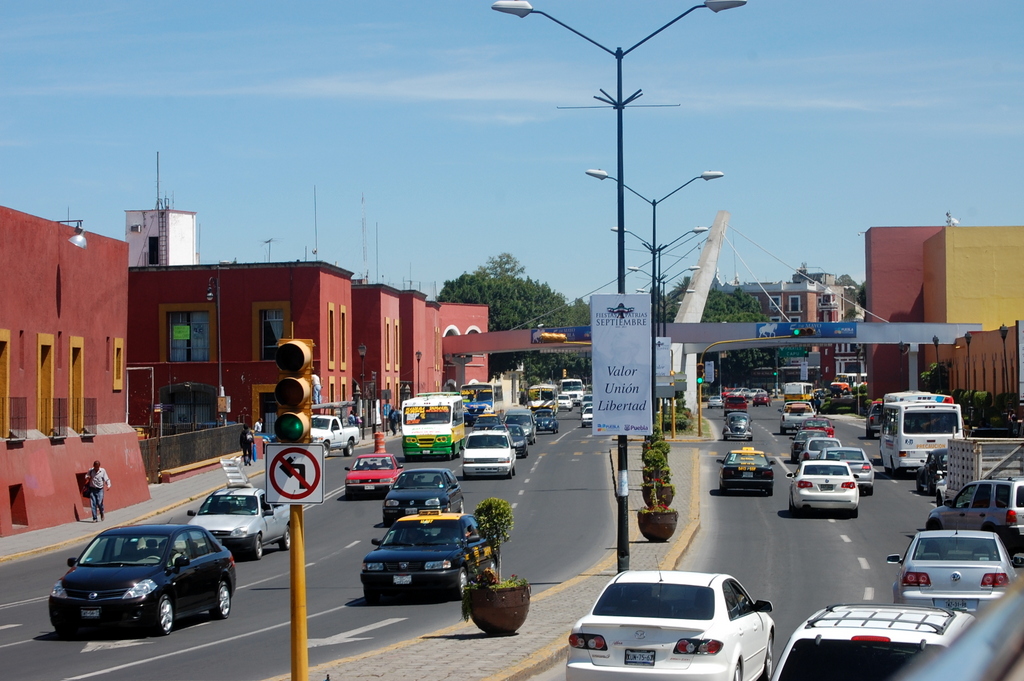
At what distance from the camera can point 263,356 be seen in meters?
68.1

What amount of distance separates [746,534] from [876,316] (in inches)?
2685

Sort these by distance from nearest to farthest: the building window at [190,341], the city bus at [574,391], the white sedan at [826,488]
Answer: the white sedan at [826,488]
the building window at [190,341]
the city bus at [574,391]

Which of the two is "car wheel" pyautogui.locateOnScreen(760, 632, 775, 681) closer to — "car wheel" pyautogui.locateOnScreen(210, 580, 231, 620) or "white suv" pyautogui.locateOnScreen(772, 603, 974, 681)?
"white suv" pyautogui.locateOnScreen(772, 603, 974, 681)

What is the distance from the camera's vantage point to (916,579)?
14867mm

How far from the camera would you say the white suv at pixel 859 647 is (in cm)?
790

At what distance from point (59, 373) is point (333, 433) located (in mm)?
20699

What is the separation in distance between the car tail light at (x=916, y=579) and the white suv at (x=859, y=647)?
6.82 meters

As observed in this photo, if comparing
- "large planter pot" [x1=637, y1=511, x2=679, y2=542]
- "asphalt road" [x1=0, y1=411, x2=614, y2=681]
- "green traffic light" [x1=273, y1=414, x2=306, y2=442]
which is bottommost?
"asphalt road" [x1=0, y1=411, x2=614, y2=681]

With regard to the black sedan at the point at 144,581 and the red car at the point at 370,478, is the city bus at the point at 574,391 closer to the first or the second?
the red car at the point at 370,478

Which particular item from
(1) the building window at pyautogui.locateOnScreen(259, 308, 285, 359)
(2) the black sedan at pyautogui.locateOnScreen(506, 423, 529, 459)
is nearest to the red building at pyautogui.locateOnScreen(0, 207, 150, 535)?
(2) the black sedan at pyautogui.locateOnScreen(506, 423, 529, 459)

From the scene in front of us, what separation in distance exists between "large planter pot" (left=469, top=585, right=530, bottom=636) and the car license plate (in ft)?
14.3

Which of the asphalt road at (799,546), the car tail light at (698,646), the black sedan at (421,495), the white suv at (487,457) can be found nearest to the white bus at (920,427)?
the asphalt road at (799,546)

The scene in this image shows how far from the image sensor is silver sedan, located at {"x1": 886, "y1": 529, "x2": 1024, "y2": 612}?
14578 mm

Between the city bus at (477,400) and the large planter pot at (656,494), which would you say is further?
the city bus at (477,400)
